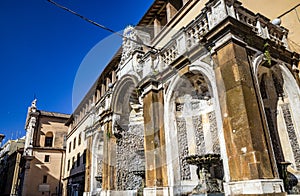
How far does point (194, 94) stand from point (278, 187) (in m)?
5.00

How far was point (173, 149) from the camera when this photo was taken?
27.1ft

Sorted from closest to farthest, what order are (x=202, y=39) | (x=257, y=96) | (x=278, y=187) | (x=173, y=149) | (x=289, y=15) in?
1. (x=278, y=187)
2. (x=257, y=96)
3. (x=202, y=39)
4. (x=173, y=149)
5. (x=289, y=15)

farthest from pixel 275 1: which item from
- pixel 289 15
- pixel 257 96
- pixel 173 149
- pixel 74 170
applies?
pixel 74 170

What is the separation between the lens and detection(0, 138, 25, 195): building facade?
1299 inches

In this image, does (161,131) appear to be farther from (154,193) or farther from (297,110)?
(297,110)

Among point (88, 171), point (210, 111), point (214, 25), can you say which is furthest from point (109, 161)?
point (214, 25)

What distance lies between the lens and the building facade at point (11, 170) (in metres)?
33.0

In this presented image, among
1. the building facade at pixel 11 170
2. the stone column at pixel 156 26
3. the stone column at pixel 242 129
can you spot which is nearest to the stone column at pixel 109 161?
the stone column at pixel 156 26

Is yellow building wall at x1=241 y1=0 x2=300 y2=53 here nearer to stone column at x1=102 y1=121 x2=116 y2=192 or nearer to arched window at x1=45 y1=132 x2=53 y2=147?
stone column at x1=102 y1=121 x2=116 y2=192

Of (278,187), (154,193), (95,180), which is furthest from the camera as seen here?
(95,180)

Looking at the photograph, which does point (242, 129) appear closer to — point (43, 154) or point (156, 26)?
point (156, 26)

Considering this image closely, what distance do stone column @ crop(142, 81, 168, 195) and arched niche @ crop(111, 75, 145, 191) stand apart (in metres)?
3.11

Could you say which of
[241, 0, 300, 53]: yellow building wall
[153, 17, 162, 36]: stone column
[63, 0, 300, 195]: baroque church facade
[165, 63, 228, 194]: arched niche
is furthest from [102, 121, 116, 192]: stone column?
[241, 0, 300, 53]: yellow building wall

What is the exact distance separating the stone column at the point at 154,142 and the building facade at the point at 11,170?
2701cm
